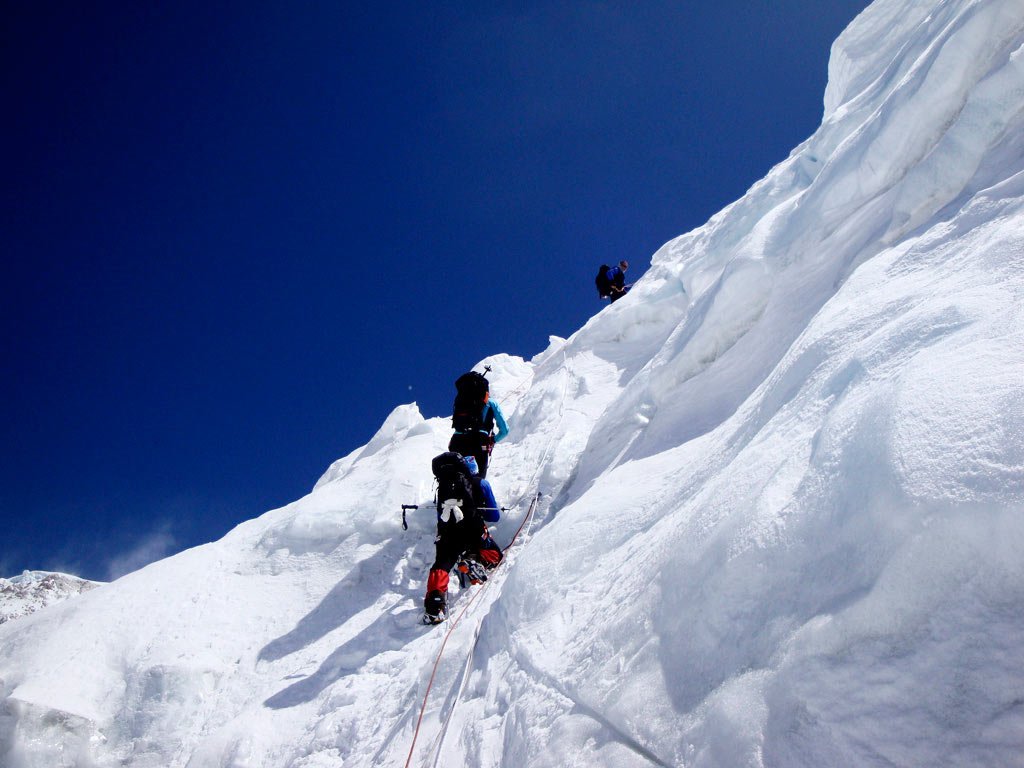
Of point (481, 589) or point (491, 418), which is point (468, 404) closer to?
point (491, 418)

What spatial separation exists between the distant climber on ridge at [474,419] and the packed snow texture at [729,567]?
940 millimetres

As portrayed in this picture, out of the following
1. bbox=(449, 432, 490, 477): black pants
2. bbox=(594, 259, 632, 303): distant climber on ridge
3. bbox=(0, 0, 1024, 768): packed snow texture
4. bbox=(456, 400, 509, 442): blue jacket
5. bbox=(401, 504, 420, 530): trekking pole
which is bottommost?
bbox=(0, 0, 1024, 768): packed snow texture

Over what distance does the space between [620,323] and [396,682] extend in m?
11.0

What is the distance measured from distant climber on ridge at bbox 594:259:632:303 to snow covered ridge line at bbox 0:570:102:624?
38.5m

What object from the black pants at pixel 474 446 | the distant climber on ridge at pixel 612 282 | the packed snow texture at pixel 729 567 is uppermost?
the distant climber on ridge at pixel 612 282

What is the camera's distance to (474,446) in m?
8.50

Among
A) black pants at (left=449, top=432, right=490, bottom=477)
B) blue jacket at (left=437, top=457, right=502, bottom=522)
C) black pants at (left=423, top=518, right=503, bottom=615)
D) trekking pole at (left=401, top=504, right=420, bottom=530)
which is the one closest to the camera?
black pants at (left=423, top=518, right=503, bottom=615)

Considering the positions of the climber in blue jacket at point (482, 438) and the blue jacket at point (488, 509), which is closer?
the blue jacket at point (488, 509)

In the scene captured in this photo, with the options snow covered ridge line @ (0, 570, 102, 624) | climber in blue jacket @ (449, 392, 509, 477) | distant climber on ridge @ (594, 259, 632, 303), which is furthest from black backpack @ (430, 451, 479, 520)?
snow covered ridge line @ (0, 570, 102, 624)

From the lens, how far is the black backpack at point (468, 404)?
8.65 metres

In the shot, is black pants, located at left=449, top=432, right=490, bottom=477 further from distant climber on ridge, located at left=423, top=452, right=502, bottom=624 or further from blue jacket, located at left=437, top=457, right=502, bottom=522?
distant climber on ridge, located at left=423, top=452, right=502, bottom=624

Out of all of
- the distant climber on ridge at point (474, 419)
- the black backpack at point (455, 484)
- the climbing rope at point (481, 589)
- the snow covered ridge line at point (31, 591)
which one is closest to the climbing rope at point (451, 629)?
the climbing rope at point (481, 589)

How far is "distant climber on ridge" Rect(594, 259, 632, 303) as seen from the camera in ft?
60.5

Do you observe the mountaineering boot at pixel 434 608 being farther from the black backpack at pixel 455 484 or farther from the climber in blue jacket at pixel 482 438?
the climber in blue jacket at pixel 482 438
